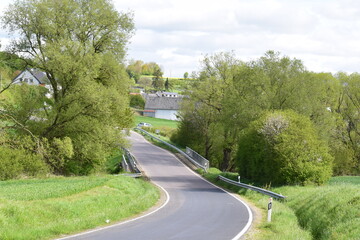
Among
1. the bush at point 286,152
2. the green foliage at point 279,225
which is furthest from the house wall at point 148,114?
the green foliage at point 279,225

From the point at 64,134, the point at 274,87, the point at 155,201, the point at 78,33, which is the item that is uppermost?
the point at 78,33

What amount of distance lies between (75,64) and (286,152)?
16259 millimetres

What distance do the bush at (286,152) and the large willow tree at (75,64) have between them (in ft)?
37.5

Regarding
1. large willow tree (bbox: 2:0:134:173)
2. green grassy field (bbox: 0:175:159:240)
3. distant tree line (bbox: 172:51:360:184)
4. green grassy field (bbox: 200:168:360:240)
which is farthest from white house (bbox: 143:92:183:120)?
green grassy field (bbox: 200:168:360:240)

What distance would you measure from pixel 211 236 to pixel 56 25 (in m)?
25.6

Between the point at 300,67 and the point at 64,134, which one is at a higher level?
the point at 300,67

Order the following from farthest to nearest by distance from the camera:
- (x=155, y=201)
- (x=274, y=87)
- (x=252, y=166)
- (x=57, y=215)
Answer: (x=274, y=87)
(x=252, y=166)
(x=155, y=201)
(x=57, y=215)

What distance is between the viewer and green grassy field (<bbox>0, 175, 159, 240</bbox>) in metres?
13.9

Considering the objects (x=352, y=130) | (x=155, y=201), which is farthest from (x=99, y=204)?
(x=352, y=130)

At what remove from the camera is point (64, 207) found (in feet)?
54.5

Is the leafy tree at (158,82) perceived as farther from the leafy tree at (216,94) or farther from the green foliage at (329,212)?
the green foliage at (329,212)

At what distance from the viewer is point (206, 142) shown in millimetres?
54062

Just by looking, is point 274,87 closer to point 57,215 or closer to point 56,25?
point 56,25

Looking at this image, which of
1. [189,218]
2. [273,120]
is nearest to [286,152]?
[273,120]
